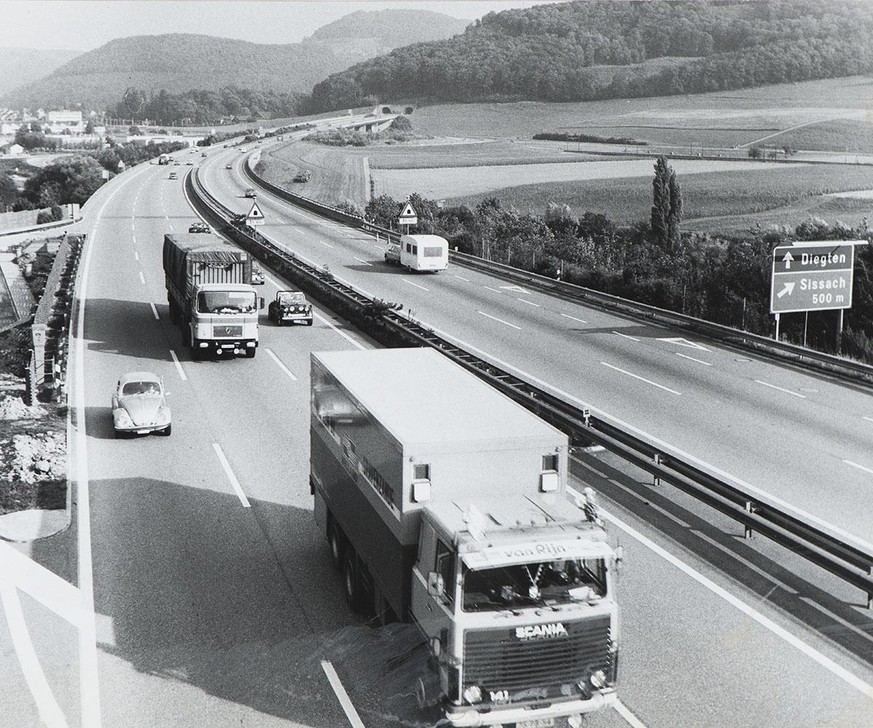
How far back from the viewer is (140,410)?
2284 centimetres

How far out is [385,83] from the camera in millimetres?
160500

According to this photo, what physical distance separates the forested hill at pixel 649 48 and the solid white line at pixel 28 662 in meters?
79.0

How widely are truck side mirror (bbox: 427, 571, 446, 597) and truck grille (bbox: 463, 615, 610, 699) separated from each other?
59 cm

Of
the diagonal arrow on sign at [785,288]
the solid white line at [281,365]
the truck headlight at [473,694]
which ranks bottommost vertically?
the solid white line at [281,365]

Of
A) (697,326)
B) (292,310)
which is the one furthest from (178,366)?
(697,326)

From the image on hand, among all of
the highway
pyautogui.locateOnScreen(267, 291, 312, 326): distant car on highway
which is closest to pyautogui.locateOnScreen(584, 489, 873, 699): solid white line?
the highway

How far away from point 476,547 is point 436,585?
0.68 m

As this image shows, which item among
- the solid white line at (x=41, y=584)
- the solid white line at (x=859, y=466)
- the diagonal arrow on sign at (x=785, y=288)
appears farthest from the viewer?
the diagonal arrow on sign at (x=785, y=288)

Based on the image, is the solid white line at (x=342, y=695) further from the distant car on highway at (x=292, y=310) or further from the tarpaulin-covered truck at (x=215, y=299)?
the distant car on highway at (x=292, y=310)

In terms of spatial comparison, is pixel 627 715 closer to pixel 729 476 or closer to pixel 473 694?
pixel 473 694

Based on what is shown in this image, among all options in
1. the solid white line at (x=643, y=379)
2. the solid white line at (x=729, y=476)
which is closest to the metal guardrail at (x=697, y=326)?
the solid white line at (x=643, y=379)

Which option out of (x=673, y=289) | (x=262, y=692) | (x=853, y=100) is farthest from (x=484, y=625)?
(x=853, y=100)

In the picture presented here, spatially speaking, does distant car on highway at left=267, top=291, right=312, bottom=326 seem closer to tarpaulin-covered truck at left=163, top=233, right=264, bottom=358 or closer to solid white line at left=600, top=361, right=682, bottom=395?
tarpaulin-covered truck at left=163, top=233, right=264, bottom=358

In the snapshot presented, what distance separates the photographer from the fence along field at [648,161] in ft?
252
